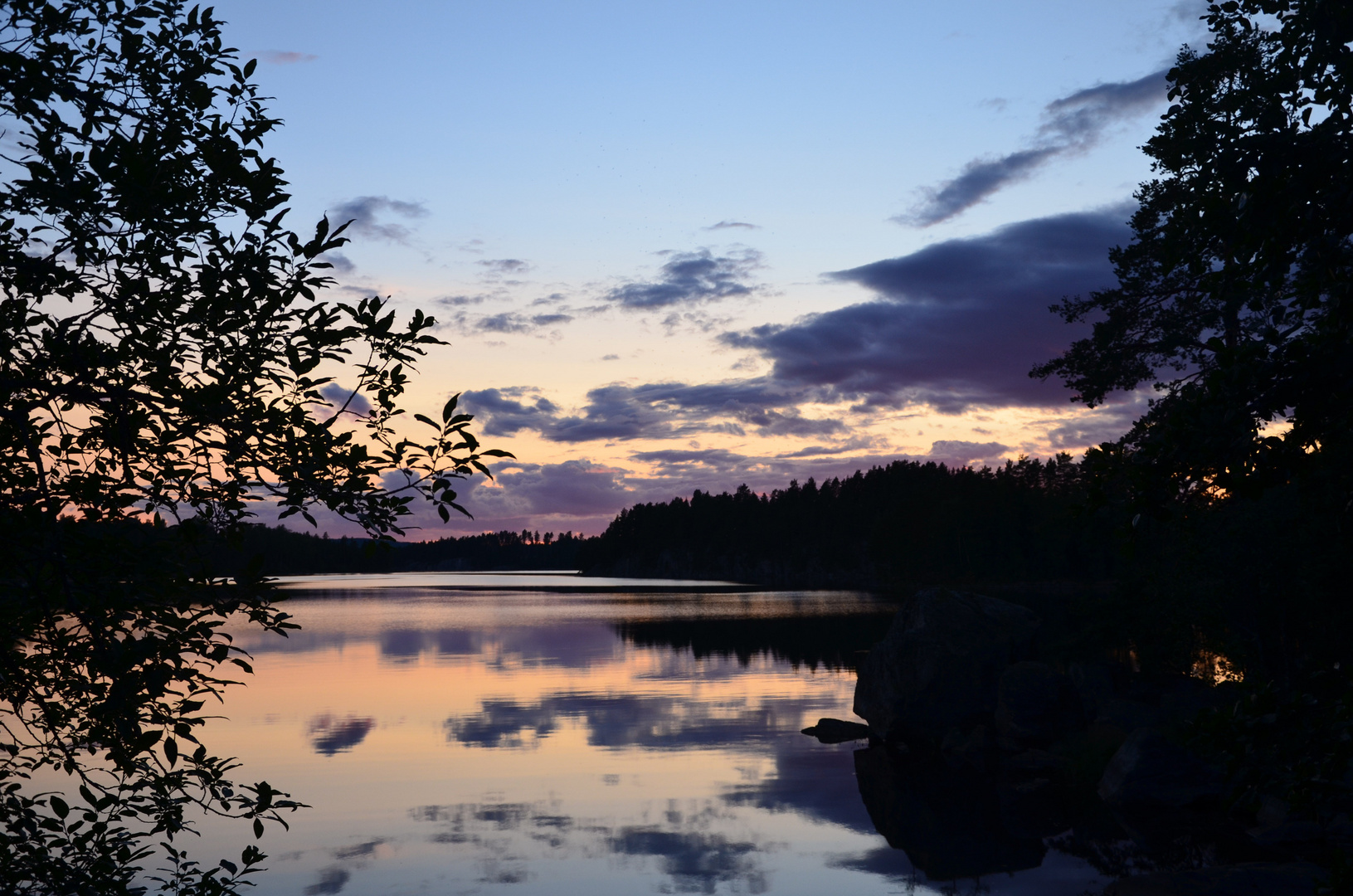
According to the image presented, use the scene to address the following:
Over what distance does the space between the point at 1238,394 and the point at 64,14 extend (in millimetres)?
7917

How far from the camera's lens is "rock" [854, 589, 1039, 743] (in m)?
26.3

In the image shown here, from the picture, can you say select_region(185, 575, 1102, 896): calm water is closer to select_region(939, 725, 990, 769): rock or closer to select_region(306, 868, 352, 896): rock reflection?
select_region(306, 868, 352, 896): rock reflection

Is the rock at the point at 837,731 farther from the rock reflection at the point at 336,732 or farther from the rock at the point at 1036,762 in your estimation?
the rock reflection at the point at 336,732

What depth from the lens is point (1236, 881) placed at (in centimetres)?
1306

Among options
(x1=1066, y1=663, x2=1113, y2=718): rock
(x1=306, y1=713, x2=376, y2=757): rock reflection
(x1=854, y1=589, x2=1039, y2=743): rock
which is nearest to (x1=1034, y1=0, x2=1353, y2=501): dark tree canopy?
(x1=854, y1=589, x2=1039, y2=743): rock

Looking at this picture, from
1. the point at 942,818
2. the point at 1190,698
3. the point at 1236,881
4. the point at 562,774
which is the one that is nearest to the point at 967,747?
the point at 1190,698

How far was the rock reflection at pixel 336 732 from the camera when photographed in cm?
2595

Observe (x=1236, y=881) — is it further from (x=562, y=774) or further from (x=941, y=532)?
A: (x=941, y=532)

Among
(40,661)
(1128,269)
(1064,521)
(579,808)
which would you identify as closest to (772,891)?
(579,808)

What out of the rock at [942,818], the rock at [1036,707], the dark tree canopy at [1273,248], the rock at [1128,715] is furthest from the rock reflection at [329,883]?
the rock at [1128,715]

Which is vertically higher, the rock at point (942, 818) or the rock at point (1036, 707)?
the rock at point (1036, 707)

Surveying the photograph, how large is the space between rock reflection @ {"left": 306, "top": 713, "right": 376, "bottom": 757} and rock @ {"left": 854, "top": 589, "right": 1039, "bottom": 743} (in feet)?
47.1

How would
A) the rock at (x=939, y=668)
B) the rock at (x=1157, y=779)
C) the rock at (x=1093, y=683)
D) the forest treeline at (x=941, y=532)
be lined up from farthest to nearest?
the forest treeline at (x=941, y=532) → the rock at (x=1093, y=683) → the rock at (x=939, y=668) → the rock at (x=1157, y=779)

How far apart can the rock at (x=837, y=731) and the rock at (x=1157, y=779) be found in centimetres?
824
